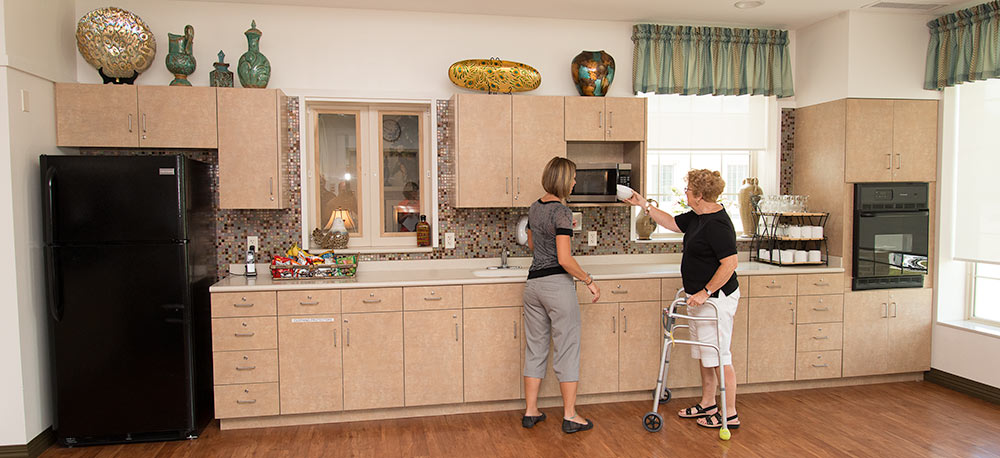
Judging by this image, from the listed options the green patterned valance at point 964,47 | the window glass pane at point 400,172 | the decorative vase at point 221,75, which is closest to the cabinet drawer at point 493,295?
the window glass pane at point 400,172

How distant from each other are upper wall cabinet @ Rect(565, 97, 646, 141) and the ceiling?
24.6 inches

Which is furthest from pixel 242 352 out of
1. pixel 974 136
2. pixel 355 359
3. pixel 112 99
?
pixel 974 136

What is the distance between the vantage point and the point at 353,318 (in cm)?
366

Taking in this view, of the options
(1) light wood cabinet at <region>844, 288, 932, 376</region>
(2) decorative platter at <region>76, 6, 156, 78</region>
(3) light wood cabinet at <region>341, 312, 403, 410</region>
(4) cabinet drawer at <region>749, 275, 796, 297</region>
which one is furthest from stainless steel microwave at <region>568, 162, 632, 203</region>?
(2) decorative platter at <region>76, 6, 156, 78</region>

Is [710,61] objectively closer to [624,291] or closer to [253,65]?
[624,291]

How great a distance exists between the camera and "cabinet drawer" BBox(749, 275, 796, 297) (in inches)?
162

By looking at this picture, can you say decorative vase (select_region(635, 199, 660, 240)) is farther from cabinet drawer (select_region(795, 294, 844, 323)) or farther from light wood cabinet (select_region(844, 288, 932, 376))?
light wood cabinet (select_region(844, 288, 932, 376))

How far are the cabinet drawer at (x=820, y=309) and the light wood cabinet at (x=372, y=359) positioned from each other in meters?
2.73

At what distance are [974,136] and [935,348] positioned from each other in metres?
1.52

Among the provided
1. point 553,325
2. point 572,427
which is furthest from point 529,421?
point 553,325

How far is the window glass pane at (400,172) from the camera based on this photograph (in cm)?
434

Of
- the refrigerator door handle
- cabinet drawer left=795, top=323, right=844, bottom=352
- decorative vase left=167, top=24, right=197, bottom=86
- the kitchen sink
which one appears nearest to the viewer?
the refrigerator door handle

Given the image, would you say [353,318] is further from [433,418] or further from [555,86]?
[555,86]

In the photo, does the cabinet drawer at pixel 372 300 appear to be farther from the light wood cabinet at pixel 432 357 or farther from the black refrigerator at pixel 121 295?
the black refrigerator at pixel 121 295
